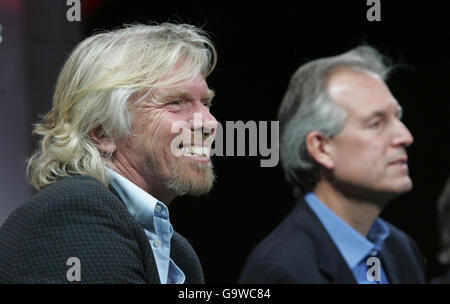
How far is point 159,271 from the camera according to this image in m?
1.72

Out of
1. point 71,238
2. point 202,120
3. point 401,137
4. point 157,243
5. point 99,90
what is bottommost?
point 157,243

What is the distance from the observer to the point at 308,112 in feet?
7.10

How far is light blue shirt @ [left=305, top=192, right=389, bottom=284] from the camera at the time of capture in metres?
2.07

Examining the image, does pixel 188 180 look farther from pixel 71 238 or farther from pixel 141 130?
pixel 71 238

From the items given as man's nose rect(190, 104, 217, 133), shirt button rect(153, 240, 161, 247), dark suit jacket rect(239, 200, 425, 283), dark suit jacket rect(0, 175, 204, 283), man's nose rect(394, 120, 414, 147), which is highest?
man's nose rect(190, 104, 217, 133)

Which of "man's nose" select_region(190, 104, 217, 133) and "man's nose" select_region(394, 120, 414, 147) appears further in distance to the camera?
"man's nose" select_region(394, 120, 414, 147)

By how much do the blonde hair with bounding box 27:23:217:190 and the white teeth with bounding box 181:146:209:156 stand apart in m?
0.17

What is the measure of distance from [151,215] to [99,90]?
1.23 feet

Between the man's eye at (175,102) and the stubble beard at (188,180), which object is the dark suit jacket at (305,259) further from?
the man's eye at (175,102)

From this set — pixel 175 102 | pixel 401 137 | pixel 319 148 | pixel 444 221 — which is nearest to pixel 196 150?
pixel 175 102

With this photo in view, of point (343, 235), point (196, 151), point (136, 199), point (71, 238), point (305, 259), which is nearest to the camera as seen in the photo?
point (71, 238)

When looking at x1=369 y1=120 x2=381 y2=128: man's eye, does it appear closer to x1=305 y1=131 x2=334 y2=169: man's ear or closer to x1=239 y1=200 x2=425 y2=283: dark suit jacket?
x1=305 y1=131 x2=334 y2=169: man's ear

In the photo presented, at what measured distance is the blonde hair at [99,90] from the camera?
5.71ft

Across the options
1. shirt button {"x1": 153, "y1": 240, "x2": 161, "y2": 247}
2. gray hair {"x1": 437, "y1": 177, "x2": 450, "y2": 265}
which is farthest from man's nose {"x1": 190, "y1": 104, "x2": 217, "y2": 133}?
gray hair {"x1": 437, "y1": 177, "x2": 450, "y2": 265}
